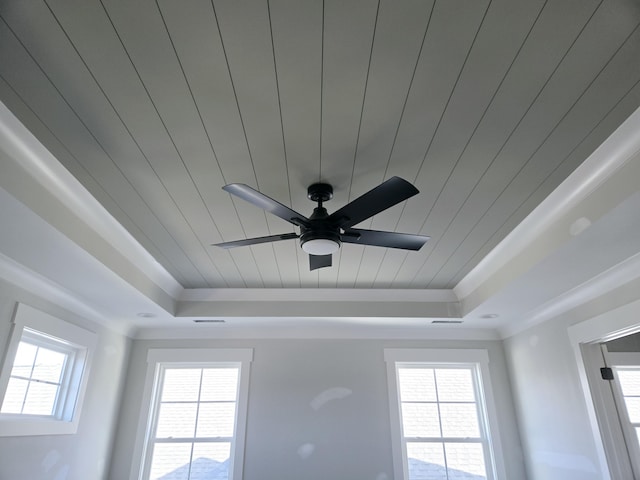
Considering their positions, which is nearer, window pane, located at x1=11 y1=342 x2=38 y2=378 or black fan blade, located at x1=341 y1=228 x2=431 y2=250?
black fan blade, located at x1=341 y1=228 x2=431 y2=250

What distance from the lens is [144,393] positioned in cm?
401

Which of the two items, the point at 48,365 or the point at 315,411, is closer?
the point at 48,365

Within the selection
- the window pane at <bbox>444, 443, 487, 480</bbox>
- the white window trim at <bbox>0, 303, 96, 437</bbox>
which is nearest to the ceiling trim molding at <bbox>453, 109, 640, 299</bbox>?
the window pane at <bbox>444, 443, 487, 480</bbox>

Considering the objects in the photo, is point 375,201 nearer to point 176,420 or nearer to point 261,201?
point 261,201

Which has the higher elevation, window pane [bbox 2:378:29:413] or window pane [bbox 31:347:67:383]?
window pane [bbox 31:347:67:383]

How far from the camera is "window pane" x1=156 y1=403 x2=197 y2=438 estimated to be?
3926 millimetres

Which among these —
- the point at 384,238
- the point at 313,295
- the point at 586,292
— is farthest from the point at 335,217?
the point at 586,292

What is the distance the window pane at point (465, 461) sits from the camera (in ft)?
12.5

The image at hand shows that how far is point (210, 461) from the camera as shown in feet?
12.5

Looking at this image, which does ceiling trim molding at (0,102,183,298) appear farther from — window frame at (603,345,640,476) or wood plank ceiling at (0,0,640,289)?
window frame at (603,345,640,476)

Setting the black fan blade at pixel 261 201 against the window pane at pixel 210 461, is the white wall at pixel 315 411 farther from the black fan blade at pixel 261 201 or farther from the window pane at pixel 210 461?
the black fan blade at pixel 261 201

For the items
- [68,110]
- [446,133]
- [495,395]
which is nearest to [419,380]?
[495,395]

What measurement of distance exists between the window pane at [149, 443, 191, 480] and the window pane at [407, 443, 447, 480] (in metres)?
2.09

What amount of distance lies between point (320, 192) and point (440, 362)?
2777mm
